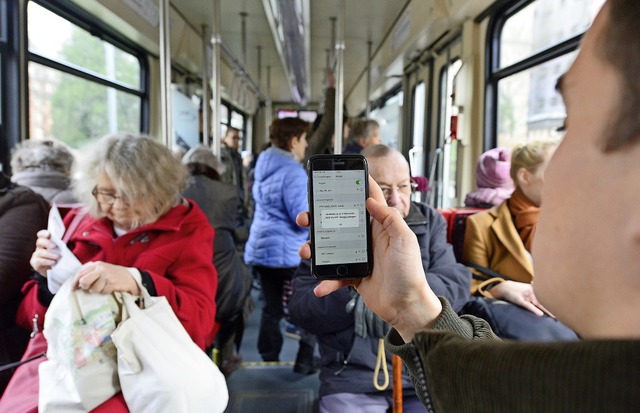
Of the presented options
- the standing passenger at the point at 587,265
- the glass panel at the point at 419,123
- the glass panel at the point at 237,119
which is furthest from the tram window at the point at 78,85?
the glass panel at the point at 237,119

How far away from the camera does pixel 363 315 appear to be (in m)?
1.59

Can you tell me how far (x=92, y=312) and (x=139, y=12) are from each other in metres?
3.87

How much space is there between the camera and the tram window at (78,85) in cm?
337

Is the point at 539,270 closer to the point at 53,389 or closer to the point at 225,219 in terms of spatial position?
the point at 53,389

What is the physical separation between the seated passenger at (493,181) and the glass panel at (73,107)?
216cm

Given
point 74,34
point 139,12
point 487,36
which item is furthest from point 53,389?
point 487,36

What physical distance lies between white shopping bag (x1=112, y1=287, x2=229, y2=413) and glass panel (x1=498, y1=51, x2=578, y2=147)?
2581 millimetres

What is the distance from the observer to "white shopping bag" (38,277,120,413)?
1300 mm

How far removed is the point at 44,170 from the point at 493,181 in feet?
7.99

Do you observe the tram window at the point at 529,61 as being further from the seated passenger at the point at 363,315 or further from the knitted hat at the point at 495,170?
the seated passenger at the point at 363,315

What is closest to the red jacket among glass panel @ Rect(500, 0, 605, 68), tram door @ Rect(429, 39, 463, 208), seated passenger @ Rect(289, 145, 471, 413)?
seated passenger @ Rect(289, 145, 471, 413)

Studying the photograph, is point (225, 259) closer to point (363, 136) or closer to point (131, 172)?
point (131, 172)

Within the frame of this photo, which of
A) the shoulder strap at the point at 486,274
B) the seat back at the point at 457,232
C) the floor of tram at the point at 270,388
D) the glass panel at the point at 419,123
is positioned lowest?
the floor of tram at the point at 270,388

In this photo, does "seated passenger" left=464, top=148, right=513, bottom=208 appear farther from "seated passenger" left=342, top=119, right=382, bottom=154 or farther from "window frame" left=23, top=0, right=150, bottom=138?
"window frame" left=23, top=0, right=150, bottom=138
